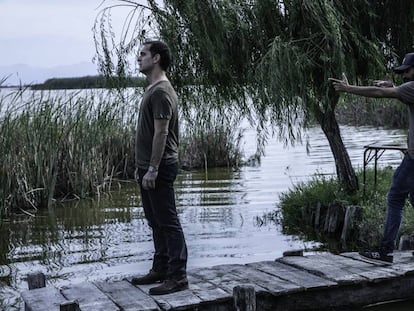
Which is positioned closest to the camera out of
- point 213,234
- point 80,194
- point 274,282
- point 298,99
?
point 274,282

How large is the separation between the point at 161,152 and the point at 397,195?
2270 mm

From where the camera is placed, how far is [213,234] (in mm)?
10602

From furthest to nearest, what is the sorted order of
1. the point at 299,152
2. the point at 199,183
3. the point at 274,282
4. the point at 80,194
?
the point at 299,152 < the point at 199,183 < the point at 80,194 < the point at 274,282

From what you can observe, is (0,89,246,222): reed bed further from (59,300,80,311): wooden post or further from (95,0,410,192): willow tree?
(59,300,80,311): wooden post

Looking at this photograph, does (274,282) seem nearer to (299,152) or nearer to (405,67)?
(405,67)

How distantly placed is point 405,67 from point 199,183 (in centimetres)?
985

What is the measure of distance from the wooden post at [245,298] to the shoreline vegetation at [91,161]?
11.3ft

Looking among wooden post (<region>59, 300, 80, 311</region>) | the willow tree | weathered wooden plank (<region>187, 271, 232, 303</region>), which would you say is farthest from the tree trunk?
wooden post (<region>59, 300, 80, 311</region>)

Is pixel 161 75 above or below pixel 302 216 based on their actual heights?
above

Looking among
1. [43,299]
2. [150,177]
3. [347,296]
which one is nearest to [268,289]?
[347,296]

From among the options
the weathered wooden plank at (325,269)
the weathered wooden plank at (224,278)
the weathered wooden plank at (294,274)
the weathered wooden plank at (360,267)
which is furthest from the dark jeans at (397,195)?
the weathered wooden plank at (224,278)

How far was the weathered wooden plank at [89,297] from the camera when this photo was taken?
18.6 feet

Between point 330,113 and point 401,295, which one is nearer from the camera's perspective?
point 401,295

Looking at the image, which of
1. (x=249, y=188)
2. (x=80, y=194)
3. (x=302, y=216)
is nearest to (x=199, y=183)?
(x=249, y=188)
